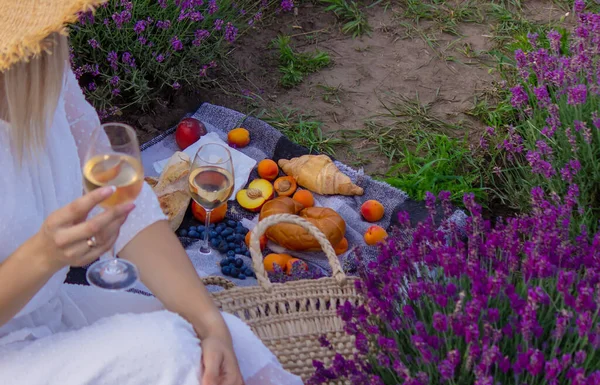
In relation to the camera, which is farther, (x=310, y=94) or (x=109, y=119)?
(x=310, y=94)

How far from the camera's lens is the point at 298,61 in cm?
429

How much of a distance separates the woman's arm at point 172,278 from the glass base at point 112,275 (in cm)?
20

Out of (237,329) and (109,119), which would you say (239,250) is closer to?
(109,119)

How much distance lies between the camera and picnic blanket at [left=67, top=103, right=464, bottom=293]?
3104 millimetres

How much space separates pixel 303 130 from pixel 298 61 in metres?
0.60

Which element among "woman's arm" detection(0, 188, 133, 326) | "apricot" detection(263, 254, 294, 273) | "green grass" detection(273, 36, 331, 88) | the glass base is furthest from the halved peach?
"woman's arm" detection(0, 188, 133, 326)

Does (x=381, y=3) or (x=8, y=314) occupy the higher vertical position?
(x=8, y=314)

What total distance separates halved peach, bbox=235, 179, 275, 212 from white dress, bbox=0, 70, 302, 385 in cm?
142

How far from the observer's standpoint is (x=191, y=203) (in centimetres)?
327

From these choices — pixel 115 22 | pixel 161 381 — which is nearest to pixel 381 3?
pixel 115 22

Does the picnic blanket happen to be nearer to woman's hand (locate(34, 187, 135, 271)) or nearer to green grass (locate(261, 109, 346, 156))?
green grass (locate(261, 109, 346, 156))

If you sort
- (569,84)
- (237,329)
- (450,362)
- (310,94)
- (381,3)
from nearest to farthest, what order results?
(450,362) → (237,329) → (569,84) → (310,94) → (381,3)

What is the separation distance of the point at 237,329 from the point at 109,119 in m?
2.03

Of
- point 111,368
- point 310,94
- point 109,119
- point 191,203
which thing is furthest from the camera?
point 310,94
